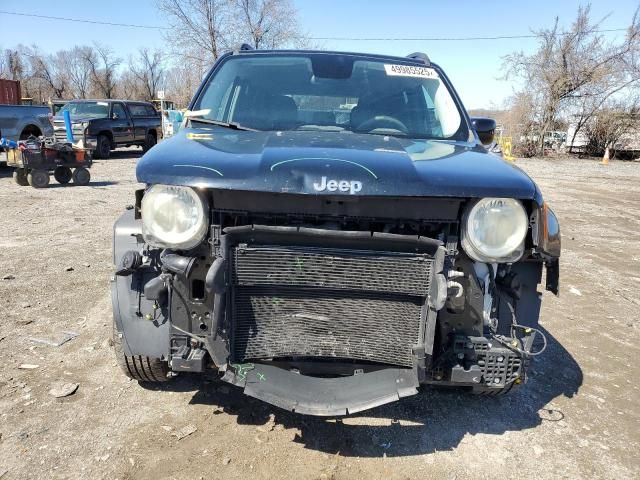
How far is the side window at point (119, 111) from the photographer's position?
1644cm

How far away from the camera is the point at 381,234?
2.00 metres

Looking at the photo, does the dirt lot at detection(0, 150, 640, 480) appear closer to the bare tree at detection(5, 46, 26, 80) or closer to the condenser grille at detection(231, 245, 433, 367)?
the condenser grille at detection(231, 245, 433, 367)

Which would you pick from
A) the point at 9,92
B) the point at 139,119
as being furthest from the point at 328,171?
the point at 9,92

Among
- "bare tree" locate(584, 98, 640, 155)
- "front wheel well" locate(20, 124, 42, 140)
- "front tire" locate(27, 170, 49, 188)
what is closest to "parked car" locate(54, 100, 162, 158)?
"front wheel well" locate(20, 124, 42, 140)

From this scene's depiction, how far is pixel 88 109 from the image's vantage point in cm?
1631

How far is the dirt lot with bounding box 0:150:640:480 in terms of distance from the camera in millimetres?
2387

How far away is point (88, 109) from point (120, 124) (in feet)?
3.50

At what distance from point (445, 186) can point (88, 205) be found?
8066 millimetres

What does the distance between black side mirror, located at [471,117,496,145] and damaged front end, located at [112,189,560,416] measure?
117 centimetres

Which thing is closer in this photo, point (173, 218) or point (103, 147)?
→ point (173, 218)

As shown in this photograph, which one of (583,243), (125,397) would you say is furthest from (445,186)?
(583,243)

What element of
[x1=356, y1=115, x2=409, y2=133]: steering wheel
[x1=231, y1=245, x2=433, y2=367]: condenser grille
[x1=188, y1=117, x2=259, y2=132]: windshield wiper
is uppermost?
[x1=356, y1=115, x2=409, y2=133]: steering wheel

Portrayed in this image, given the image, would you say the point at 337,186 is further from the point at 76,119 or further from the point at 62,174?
the point at 76,119

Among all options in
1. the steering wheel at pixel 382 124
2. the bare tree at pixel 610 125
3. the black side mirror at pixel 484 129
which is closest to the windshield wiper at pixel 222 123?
the steering wheel at pixel 382 124
